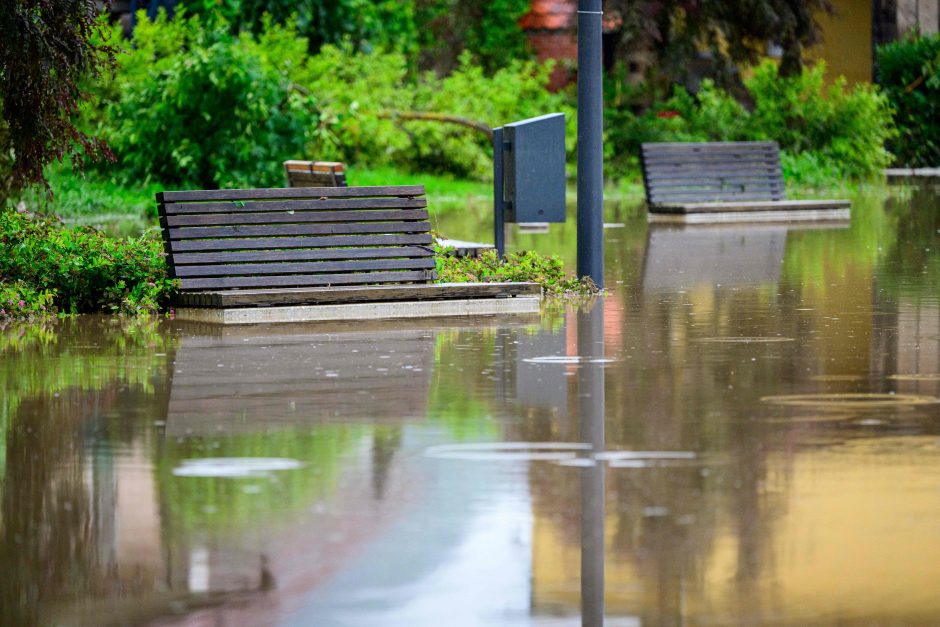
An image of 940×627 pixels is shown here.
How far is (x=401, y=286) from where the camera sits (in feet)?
44.8

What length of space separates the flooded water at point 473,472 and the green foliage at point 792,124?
21422mm

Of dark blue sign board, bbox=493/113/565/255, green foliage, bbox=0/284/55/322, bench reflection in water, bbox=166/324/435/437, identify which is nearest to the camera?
bench reflection in water, bbox=166/324/435/437

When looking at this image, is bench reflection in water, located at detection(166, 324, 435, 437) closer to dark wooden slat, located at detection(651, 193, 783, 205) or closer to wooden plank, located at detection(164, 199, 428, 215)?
wooden plank, located at detection(164, 199, 428, 215)

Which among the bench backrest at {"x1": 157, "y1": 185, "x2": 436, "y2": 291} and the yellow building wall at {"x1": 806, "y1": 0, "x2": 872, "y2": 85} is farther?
the yellow building wall at {"x1": 806, "y1": 0, "x2": 872, "y2": 85}

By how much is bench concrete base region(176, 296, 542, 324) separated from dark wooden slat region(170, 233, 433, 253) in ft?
1.48

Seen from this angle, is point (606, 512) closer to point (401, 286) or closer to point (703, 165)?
point (401, 286)

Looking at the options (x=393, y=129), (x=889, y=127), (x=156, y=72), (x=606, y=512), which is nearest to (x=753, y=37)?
(x=889, y=127)

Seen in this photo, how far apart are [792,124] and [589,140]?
68.2ft

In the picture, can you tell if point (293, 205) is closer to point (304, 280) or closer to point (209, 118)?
point (304, 280)

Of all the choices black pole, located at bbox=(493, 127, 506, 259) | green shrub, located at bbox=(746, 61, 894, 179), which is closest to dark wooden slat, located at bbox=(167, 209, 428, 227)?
black pole, located at bbox=(493, 127, 506, 259)

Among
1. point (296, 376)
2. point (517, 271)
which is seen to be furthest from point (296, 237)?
point (296, 376)

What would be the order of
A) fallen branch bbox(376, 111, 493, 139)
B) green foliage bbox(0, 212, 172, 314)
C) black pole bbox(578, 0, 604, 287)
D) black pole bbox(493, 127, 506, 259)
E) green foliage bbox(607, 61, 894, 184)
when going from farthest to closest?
green foliage bbox(607, 61, 894, 184)
fallen branch bbox(376, 111, 493, 139)
black pole bbox(493, 127, 506, 259)
black pole bbox(578, 0, 604, 287)
green foliage bbox(0, 212, 172, 314)

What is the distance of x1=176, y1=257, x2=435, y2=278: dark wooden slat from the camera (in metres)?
13.5

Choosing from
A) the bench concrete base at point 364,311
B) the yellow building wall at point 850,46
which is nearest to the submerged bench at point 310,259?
the bench concrete base at point 364,311
